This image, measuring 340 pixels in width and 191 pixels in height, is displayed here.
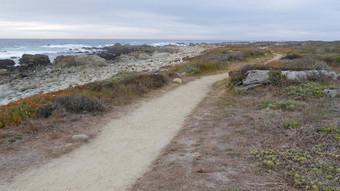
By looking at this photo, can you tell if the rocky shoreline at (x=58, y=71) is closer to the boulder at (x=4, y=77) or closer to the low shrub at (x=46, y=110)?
the boulder at (x=4, y=77)

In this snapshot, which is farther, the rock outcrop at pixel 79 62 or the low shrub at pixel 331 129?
the rock outcrop at pixel 79 62

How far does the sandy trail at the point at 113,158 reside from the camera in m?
4.58

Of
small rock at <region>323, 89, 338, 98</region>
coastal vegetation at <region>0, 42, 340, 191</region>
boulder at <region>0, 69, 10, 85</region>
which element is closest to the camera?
coastal vegetation at <region>0, 42, 340, 191</region>

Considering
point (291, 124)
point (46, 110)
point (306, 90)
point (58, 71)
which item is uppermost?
point (306, 90)

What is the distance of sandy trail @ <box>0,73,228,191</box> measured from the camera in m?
4.58

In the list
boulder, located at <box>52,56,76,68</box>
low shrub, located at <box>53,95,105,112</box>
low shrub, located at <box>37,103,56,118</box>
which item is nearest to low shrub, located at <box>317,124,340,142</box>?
low shrub, located at <box>53,95,105,112</box>

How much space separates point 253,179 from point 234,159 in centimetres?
87

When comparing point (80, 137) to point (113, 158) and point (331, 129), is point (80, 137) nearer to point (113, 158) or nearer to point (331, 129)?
point (113, 158)

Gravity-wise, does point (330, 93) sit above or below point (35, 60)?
above

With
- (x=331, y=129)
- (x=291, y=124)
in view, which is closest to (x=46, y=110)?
(x=291, y=124)

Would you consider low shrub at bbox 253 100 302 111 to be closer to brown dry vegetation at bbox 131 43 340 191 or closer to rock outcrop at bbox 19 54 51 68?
brown dry vegetation at bbox 131 43 340 191

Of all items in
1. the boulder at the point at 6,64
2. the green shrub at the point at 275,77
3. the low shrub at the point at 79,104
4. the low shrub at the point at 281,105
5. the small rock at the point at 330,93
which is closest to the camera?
the low shrub at the point at 281,105

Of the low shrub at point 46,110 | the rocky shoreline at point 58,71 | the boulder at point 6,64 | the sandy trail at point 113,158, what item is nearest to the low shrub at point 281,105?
the sandy trail at point 113,158

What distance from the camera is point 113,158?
563 centimetres
